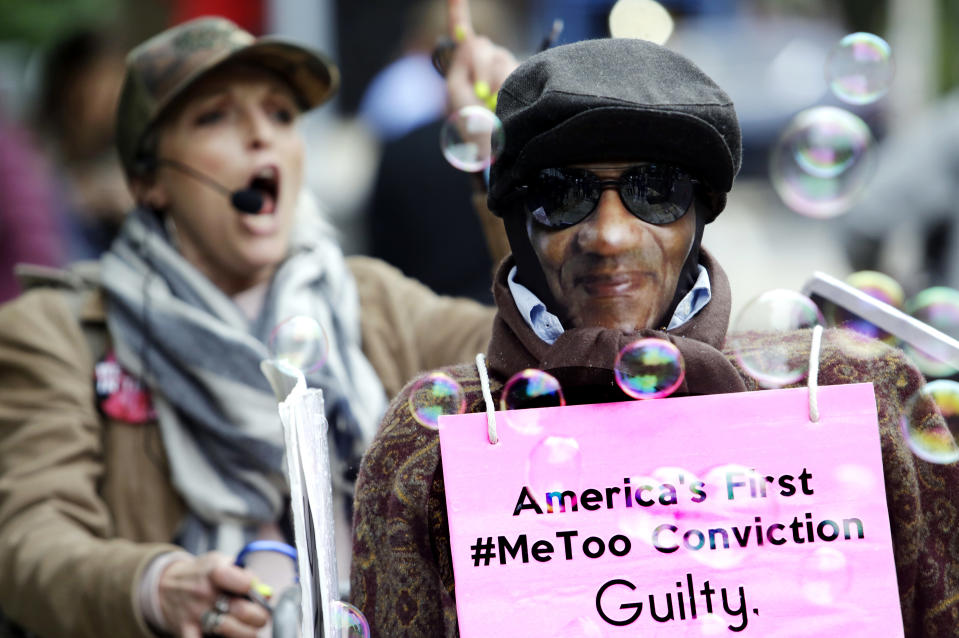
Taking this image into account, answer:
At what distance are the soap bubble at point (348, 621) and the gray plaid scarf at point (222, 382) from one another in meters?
1.06

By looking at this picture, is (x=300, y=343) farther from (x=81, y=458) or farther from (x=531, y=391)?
(x=81, y=458)

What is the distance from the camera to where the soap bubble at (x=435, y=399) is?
202 centimetres

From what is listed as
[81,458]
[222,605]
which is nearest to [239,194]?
[81,458]

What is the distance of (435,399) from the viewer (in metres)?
2.03

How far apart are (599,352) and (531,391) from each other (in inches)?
4.5

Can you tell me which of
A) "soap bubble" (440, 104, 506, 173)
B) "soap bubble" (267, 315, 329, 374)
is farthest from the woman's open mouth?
"soap bubble" (267, 315, 329, 374)

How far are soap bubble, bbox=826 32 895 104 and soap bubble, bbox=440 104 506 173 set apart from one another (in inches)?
33.0

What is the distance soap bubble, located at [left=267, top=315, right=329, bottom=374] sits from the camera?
7.96ft

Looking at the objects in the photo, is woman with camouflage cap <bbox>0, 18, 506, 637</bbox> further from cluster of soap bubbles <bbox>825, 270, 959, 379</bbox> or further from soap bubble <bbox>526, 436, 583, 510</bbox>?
soap bubble <bbox>526, 436, 583, 510</bbox>

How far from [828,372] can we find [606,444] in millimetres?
363

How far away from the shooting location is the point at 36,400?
315 centimetres

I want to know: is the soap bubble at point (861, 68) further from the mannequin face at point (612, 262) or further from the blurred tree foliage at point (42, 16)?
the blurred tree foliage at point (42, 16)

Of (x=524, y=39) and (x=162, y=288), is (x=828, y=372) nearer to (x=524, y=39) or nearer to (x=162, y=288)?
(x=162, y=288)

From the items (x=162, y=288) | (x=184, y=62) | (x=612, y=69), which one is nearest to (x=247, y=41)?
(x=184, y=62)
